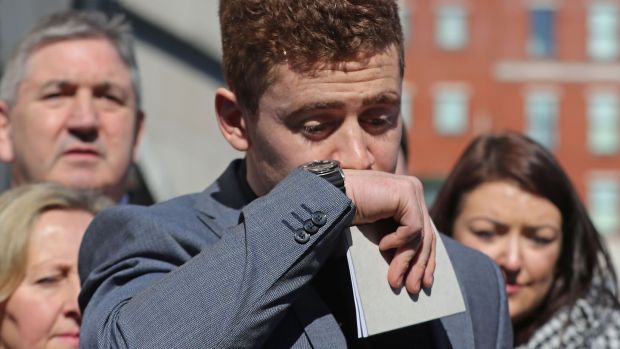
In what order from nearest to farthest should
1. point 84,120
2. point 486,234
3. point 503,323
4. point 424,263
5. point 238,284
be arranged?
point 238,284 < point 424,263 < point 503,323 < point 84,120 < point 486,234

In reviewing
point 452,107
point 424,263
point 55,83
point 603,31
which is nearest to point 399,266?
point 424,263

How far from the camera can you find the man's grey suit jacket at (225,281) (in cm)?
190

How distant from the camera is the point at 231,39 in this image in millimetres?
2146

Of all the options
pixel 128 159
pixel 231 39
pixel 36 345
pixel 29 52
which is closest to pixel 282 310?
pixel 231 39

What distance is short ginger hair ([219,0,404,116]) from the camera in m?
2.03

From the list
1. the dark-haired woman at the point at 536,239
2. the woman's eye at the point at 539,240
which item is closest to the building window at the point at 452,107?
the dark-haired woman at the point at 536,239

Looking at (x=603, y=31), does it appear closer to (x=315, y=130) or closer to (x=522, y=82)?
(x=522, y=82)

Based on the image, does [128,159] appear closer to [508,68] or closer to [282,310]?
[282,310]

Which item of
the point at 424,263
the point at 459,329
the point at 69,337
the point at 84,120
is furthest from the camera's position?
the point at 84,120

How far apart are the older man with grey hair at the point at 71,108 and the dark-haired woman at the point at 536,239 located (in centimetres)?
107

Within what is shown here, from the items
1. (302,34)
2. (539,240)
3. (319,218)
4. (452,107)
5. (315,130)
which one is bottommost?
(452,107)

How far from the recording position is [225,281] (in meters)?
1.91

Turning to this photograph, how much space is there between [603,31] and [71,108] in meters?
34.3

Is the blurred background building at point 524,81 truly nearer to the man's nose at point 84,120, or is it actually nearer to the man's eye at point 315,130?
the man's nose at point 84,120
